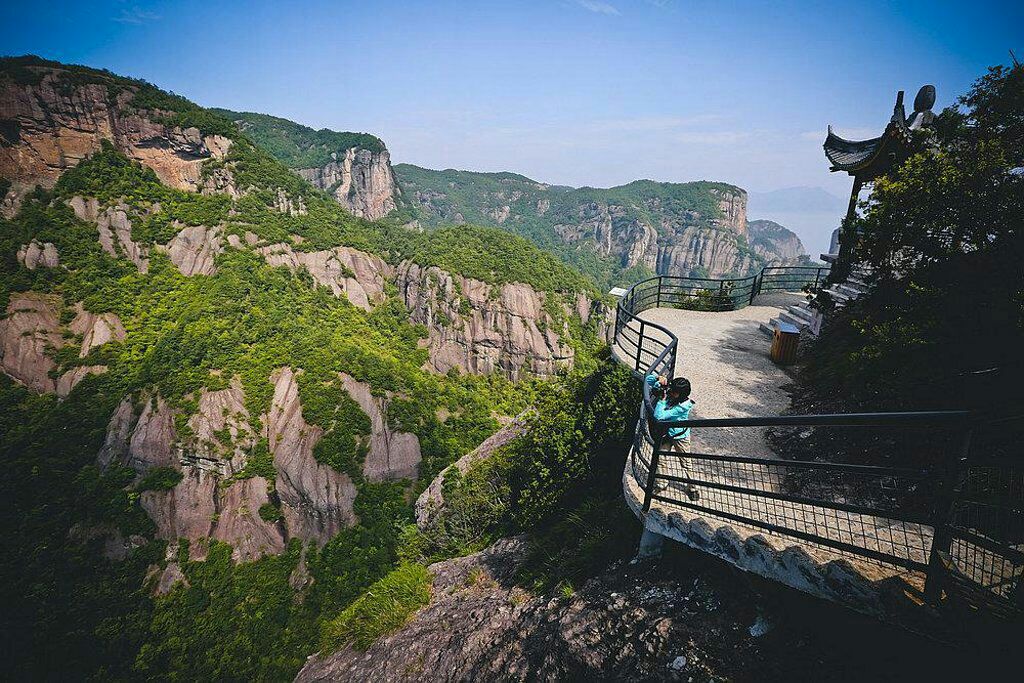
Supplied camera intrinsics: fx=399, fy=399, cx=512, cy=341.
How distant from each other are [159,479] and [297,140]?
492ft

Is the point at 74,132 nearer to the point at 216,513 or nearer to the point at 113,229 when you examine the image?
the point at 113,229

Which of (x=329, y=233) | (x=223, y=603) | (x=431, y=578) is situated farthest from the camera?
(x=329, y=233)

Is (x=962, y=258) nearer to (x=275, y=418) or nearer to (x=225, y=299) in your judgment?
(x=275, y=418)

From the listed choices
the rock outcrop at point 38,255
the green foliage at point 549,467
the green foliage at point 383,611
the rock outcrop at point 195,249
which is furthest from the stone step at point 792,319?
the rock outcrop at point 38,255

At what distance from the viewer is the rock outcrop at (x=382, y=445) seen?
36.4m

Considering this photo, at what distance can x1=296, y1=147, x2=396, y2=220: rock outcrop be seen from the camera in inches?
4611

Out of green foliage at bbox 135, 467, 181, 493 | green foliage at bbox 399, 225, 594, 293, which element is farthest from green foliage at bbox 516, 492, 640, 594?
green foliage at bbox 399, 225, 594, 293

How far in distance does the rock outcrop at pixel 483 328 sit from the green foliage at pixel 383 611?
4665 centimetres

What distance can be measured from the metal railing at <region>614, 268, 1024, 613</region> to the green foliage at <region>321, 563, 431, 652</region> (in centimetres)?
670

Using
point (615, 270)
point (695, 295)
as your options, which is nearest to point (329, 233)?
point (695, 295)

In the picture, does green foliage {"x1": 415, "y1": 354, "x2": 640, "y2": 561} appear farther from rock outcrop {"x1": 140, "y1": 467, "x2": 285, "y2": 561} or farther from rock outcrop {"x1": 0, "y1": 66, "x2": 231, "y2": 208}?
rock outcrop {"x1": 0, "y1": 66, "x2": 231, "y2": 208}

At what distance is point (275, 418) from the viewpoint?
118 feet

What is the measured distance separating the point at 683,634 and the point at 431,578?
24.4 feet

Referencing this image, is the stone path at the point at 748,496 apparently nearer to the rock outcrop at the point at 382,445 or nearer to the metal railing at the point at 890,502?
the metal railing at the point at 890,502
